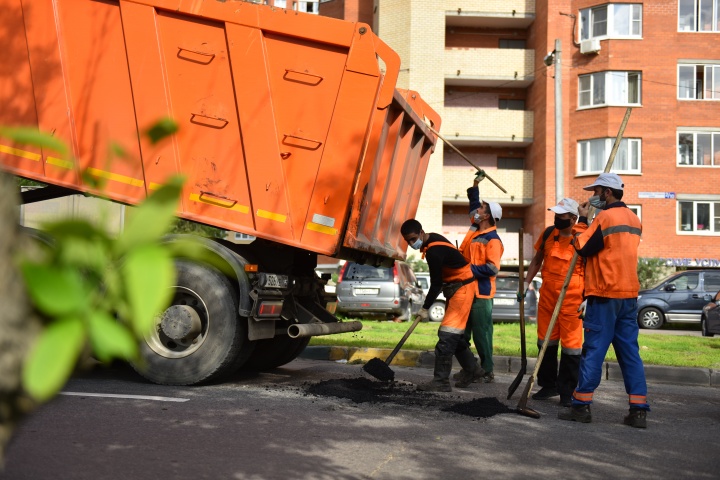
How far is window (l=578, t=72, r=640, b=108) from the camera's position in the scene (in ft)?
113

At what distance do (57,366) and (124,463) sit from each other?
382cm

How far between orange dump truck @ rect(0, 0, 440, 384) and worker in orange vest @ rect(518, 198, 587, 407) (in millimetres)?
1690

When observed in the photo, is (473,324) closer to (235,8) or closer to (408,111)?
(408,111)

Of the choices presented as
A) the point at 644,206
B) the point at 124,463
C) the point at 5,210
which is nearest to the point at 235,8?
the point at 124,463

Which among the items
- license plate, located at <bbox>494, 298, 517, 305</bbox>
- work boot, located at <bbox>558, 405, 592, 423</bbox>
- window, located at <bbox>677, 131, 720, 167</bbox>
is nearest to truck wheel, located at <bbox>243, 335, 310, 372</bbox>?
work boot, located at <bbox>558, 405, 592, 423</bbox>

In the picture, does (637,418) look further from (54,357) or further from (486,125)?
(486,125)

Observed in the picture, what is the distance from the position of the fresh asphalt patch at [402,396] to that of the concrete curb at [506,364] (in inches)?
84.6

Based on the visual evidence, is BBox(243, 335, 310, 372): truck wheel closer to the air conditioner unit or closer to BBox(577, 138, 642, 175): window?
BBox(577, 138, 642, 175): window

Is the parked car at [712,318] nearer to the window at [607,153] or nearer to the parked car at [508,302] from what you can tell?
the parked car at [508,302]

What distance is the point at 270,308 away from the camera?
7660 mm

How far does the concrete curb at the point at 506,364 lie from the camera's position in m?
9.87

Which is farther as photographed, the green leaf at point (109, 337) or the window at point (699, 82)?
the window at point (699, 82)

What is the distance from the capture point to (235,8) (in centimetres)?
755

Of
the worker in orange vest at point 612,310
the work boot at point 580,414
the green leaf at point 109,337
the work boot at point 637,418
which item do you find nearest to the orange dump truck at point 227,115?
the worker in orange vest at point 612,310
